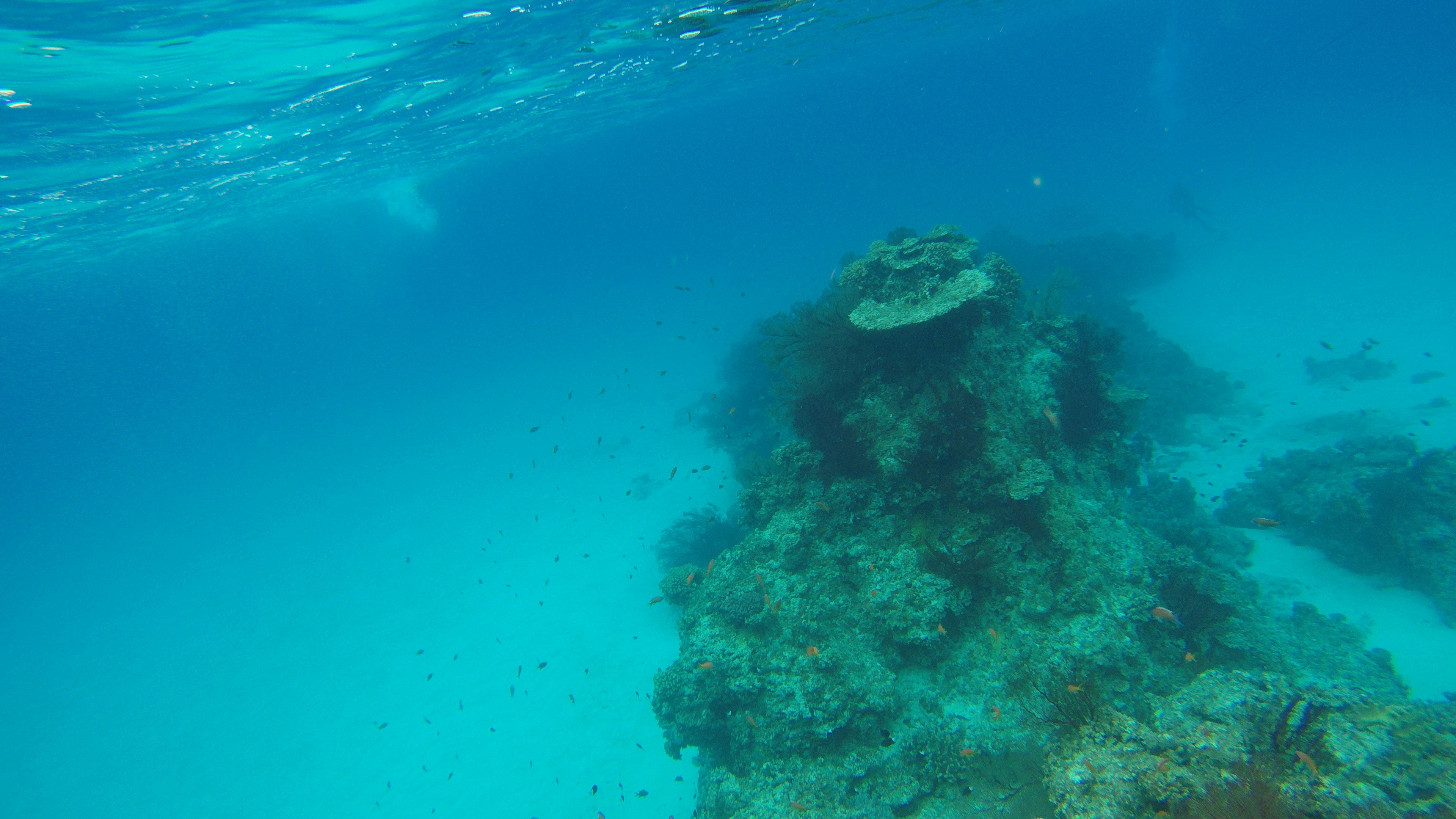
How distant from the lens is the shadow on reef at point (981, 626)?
3627 millimetres

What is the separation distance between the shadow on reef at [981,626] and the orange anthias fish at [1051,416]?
44mm

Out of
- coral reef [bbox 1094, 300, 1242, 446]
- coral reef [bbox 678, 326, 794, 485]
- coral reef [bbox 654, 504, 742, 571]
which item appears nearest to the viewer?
coral reef [bbox 654, 504, 742, 571]

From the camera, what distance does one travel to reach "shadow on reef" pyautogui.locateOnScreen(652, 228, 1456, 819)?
3627mm

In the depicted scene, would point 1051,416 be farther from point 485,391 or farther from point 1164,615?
point 485,391

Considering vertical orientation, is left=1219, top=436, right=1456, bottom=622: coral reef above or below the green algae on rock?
below

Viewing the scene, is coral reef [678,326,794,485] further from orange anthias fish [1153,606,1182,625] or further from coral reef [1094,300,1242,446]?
coral reef [1094,300,1242,446]

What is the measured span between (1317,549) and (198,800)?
101ft

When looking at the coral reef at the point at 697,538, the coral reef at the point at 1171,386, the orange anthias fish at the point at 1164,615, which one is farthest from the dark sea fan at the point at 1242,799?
the coral reef at the point at 1171,386

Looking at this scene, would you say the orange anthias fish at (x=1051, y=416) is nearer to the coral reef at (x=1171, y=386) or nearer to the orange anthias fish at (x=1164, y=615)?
the orange anthias fish at (x=1164, y=615)

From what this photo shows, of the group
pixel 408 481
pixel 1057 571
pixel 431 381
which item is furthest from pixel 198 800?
pixel 431 381

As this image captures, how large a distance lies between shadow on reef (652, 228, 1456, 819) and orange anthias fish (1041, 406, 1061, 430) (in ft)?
0.15

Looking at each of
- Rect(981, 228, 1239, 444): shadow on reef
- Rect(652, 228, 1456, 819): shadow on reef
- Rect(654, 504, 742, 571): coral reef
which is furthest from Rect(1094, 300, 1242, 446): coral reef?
Rect(654, 504, 742, 571): coral reef

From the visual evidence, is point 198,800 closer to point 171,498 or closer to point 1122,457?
point 1122,457

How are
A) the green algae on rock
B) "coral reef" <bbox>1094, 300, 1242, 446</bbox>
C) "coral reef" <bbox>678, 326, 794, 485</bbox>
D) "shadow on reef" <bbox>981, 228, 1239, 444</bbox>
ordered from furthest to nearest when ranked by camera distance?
1. "coral reef" <bbox>678, 326, 794, 485</bbox>
2. "coral reef" <bbox>1094, 300, 1242, 446</bbox>
3. "shadow on reef" <bbox>981, 228, 1239, 444</bbox>
4. the green algae on rock
